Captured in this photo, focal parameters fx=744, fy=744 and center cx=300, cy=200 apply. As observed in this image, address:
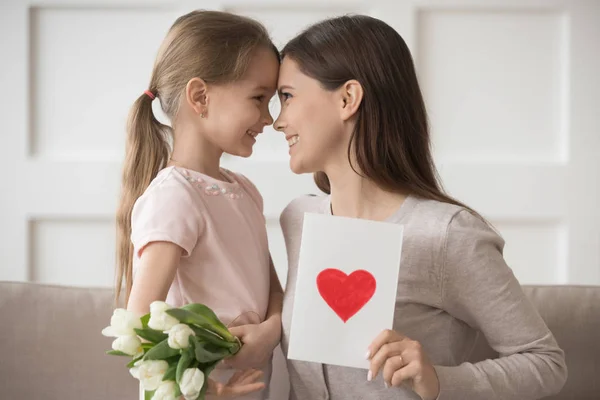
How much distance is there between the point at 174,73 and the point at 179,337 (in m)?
0.55

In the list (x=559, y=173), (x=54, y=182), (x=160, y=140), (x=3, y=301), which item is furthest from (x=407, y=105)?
(x=54, y=182)

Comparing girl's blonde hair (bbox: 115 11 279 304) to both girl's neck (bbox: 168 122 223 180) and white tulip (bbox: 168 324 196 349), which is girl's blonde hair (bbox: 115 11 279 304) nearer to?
girl's neck (bbox: 168 122 223 180)

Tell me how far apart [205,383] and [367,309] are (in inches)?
9.8

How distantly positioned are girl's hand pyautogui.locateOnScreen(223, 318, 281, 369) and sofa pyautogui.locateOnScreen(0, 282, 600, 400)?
286 millimetres

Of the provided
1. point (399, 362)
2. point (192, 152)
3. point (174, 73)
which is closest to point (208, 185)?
point (192, 152)

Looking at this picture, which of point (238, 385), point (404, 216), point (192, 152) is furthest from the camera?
point (192, 152)

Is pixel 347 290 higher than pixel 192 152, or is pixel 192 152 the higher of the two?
pixel 192 152

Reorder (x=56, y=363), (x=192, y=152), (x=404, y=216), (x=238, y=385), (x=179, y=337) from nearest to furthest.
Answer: (x=179, y=337)
(x=238, y=385)
(x=404, y=216)
(x=192, y=152)
(x=56, y=363)

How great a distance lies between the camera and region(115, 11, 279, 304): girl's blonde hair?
4.29 ft

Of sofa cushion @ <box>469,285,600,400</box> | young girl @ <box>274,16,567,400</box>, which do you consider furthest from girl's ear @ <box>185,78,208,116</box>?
sofa cushion @ <box>469,285,600,400</box>

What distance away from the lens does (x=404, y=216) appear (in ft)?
4.05

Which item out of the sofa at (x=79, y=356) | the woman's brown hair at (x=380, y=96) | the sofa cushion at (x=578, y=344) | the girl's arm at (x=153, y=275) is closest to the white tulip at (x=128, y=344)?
the girl's arm at (x=153, y=275)

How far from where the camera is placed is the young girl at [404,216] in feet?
3.88

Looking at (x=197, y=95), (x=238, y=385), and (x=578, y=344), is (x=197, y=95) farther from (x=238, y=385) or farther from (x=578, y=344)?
(x=578, y=344)
